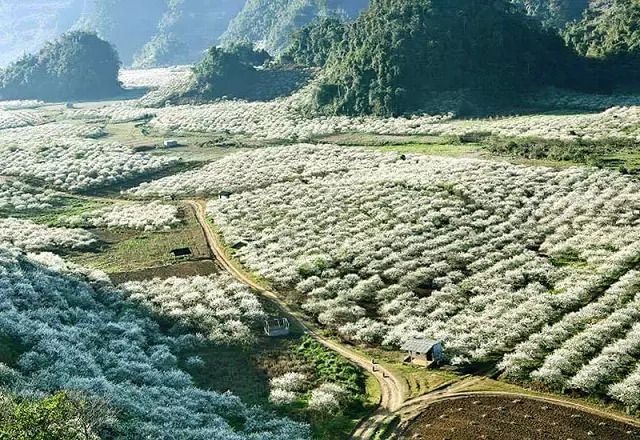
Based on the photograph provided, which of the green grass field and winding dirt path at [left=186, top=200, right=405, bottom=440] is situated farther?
the green grass field

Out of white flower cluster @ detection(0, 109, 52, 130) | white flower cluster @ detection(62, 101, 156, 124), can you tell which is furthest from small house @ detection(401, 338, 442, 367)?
white flower cluster @ detection(0, 109, 52, 130)

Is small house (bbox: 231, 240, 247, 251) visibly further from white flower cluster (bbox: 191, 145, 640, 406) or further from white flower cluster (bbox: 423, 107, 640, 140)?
white flower cluster (bbox: 423, 107, 640, 140)

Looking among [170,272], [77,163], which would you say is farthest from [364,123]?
[170,272]

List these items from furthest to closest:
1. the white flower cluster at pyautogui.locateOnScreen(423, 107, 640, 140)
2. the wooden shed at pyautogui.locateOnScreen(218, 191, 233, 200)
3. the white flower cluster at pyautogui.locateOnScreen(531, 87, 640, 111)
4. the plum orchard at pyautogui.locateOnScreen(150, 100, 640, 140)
A: the white flower cluster at pyautogui.locateOnScreen(531, 87, 640, 111), the plum orchard at pyautogui.locateOnScreen(150, 100, 640, 140), the white flower cluster at pyautogui.locateOnScreen(423, 107, 640, 140), the wooden shed at pyautogui.locateOnScreen(218, 191, 233, 200)

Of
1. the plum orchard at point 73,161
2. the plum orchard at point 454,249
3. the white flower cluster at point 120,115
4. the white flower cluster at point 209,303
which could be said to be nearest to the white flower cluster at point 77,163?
the plum orchard at point 73,161

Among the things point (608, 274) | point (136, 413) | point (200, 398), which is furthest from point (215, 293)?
point (608, 274)

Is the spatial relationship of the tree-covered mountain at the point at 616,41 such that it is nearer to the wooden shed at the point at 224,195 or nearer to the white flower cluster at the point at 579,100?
the white flower cluster at the point at 579,100
